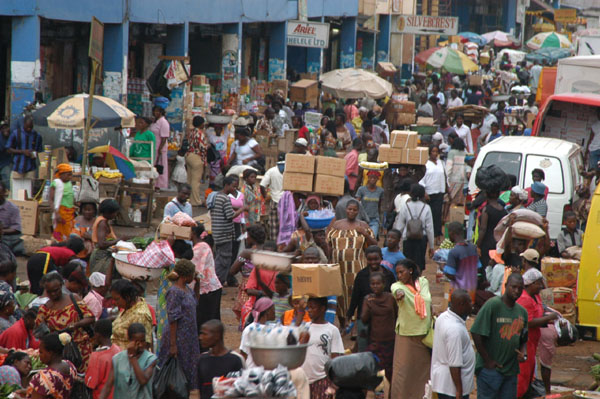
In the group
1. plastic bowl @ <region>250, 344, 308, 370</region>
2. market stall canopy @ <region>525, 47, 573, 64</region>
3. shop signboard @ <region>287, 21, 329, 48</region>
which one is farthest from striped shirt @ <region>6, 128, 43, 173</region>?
market stall canopy @ <region>525, 47, 573, 64</region>

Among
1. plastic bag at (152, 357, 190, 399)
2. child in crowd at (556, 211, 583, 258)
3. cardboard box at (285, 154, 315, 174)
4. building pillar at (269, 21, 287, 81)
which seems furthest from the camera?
building pillar at (269, 21, 287, 81)

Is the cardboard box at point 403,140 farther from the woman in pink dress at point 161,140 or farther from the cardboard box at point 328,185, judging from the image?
the woman in pink dress at point 161,140

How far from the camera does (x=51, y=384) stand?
23.6 feet

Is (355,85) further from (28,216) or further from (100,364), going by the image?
(100,364)

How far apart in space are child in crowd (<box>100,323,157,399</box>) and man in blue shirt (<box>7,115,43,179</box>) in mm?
9209

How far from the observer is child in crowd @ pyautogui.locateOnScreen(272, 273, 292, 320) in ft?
31.0

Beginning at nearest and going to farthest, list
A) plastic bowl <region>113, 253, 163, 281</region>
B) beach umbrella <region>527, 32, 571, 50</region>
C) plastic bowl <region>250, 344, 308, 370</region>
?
plastic bowl <region>250, 344, 308, 370</region> → plastic bowl <region>113, 253, 163, 281</region> → beach umbrella <region>527, 32, 571, 50</region>

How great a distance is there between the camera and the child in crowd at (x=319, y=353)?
7.85 meters

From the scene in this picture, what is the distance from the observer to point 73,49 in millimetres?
21266

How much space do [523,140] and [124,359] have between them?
9.98m

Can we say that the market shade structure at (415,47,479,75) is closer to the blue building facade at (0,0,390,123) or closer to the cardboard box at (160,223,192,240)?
the blue building facade at (0,0,390,123)

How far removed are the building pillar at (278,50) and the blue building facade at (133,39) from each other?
3cm

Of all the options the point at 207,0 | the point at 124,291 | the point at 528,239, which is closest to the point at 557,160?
the point at 528,239

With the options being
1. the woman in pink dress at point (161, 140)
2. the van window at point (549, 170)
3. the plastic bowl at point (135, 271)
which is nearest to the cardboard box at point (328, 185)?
the van window at point (549, 170)
